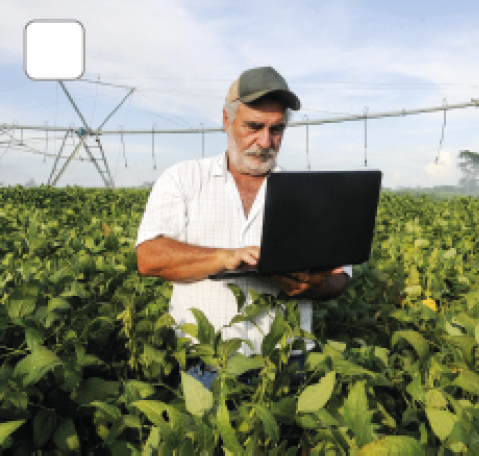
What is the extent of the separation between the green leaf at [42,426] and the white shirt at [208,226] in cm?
71

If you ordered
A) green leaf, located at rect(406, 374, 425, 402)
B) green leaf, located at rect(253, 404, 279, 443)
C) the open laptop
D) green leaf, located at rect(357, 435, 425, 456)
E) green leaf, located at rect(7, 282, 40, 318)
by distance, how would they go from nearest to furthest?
green leaf, located at rect(357, 435, 425, 456) < green leaf, located at rect(253, 404, 279, 443) < green leaf, located at rect(406, 374, 425, 402) < the open laptop < green leaf, located at rect(7, 282, 40, 318)

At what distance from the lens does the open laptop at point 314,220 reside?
150cm

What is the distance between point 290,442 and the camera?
158cm

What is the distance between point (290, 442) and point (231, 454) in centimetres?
62

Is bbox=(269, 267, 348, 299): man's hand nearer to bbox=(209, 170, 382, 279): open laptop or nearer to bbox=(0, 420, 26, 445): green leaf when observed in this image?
bbox=(209, 170, 382, 279): open laptop

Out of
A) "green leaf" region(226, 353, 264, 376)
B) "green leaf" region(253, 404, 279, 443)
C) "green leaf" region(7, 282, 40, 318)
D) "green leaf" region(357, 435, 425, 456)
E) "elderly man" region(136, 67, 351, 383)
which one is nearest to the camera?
"green leaf" region(357, 435, 425, 456)

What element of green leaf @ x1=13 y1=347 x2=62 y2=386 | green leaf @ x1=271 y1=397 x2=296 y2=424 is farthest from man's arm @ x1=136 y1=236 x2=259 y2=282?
green leaf @ x1=13 y1=347 x2=62 y2=386

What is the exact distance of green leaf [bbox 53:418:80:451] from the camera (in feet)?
4.71

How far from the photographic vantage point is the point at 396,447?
956 mm

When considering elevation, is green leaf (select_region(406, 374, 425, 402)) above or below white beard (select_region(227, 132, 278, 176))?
below

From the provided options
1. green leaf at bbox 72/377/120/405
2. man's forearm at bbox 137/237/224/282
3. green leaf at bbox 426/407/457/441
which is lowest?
green leaf at bbox 72/377/120/405

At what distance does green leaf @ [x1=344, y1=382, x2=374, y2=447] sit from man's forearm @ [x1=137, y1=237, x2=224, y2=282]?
779 mm

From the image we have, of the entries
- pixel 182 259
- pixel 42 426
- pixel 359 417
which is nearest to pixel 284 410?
pixel 359 417

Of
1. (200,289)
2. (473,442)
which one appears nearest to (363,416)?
(473,442)
